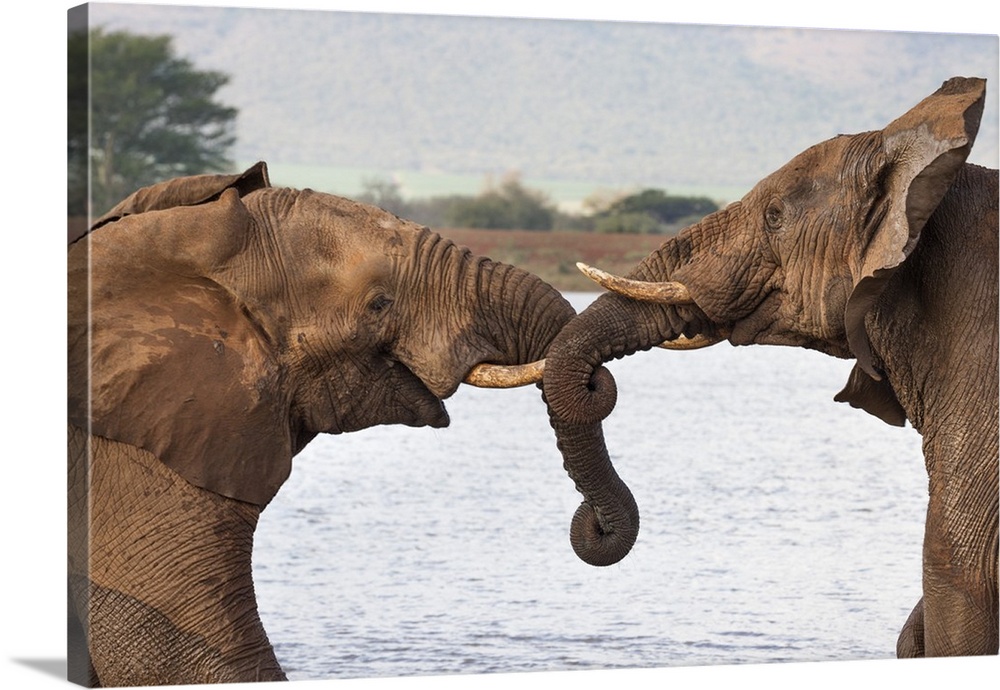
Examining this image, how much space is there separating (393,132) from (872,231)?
20324mm

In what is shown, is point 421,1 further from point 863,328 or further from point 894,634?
point 894,634

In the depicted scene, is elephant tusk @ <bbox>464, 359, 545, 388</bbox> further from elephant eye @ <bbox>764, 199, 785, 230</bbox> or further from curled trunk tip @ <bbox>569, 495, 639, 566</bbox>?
elephant eye @ <bbox>764, 199, 785, 230</bbox>

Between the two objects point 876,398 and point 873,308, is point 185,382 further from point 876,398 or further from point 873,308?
point 876,398

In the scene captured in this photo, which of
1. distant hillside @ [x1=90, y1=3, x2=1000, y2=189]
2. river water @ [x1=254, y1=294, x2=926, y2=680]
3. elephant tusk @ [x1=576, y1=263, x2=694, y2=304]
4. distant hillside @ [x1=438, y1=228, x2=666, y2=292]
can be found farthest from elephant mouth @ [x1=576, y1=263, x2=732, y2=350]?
distant hillside @ [x1=90, y1=3, x2=1000, y2=189]

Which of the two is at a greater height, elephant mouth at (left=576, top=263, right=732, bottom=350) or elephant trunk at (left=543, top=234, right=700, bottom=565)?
elephant mouth at (left=576, top=263, right=732, bottom=350)

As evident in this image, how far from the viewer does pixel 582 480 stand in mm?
5473

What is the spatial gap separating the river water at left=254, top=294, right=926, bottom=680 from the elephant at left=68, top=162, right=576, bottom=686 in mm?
1577

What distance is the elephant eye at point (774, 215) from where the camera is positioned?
5508 millimetres

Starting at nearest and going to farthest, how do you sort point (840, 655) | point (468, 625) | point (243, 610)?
point (243, 610) → point (840, 655) → point (468, 625)

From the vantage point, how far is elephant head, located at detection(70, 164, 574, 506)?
200 inches

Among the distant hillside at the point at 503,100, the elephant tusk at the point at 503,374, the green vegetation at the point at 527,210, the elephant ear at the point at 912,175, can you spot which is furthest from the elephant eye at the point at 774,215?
the distant hillside at the point at 503,100

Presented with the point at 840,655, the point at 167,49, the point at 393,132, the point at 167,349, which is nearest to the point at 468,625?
the point at 840,655

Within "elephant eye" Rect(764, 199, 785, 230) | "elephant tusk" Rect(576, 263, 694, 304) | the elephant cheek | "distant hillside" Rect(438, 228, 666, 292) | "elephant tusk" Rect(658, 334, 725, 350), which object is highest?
"distant hillside" Rect(438, 228, 666, 292)

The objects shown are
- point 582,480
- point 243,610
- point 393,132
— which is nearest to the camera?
point 243,610
